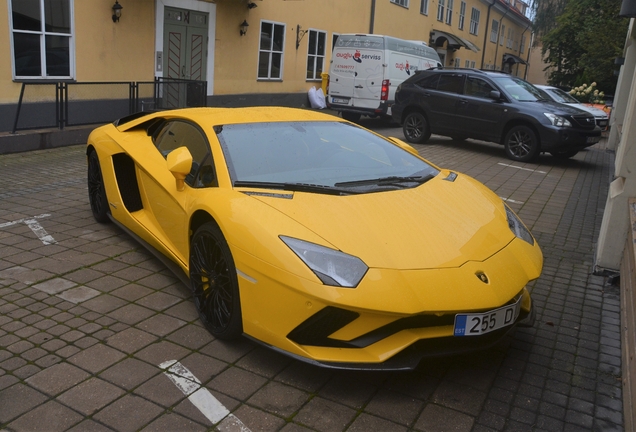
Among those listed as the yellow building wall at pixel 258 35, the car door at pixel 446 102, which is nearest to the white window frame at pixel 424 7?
the yellow building wall at pixel 258 35

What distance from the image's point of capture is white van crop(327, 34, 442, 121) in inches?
625

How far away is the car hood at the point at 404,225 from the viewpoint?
3.14 meters

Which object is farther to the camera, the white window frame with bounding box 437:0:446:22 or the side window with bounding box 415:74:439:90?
the white window frame with bounding box 437:0:446:22

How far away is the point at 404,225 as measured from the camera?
11.1 ft

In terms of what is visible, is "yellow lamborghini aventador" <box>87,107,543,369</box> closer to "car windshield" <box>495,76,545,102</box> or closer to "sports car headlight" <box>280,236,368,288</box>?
"sports car headlight" <box>280,236,368,288</box>

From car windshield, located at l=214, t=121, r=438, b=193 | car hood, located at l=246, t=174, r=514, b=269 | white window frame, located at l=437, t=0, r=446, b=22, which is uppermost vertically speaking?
white window frame, located at l=437, t=0, r=446, b=22

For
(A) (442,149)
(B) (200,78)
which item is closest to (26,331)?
(A) (442,149)

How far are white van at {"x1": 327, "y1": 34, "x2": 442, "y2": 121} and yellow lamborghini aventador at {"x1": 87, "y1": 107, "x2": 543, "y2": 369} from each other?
11398 mm

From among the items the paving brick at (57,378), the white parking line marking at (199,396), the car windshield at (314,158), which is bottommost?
the paving brick at (57,378)

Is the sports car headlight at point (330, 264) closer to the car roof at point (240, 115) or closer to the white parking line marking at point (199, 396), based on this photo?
the white parking line marking at point (199, 396)

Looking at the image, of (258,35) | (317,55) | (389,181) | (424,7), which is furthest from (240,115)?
(424,7)

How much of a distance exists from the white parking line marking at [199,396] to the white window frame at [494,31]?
42698 mm

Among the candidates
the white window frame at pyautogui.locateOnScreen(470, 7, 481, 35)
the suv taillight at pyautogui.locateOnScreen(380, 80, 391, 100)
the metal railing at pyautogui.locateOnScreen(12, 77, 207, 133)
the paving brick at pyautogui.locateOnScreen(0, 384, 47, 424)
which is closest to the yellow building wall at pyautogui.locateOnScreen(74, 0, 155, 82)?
the metal railing at pyautogui.locateOnScreen(12, 77, 207, 133)

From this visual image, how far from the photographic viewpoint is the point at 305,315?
9.83 feet
